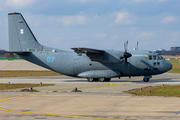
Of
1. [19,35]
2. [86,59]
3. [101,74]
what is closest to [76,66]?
[86,59]

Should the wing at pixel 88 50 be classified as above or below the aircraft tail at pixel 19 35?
below

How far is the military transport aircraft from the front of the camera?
114ft

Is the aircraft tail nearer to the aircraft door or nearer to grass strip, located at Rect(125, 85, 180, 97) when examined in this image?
the aircraft door

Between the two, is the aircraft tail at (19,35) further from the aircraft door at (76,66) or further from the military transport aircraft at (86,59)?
the aircraft door at (76,66)

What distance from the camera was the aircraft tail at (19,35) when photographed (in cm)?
3941

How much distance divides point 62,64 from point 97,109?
23398mm

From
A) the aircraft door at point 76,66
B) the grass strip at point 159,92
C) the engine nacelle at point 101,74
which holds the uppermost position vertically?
the aircraft door at point 76,66

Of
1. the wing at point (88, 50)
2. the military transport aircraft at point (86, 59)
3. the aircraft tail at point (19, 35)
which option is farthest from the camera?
the aircraft tail at point (19, 35)

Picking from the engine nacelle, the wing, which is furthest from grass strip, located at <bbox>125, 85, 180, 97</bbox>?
the engine nacelle

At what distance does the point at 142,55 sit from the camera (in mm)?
35656

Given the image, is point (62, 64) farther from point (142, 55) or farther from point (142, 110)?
point (142, 110)

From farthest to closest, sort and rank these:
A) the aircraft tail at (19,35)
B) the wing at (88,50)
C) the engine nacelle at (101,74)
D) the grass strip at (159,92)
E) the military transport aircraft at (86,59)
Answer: the aircraft tail at (19,35) → the engine nacelle at (101,74) → the military transport aircraft at (86,59) → the wing at (88,50) → the grass strip at (159,92)

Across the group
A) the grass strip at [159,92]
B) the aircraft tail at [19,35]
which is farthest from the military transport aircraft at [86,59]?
the grass strip at [159,92]

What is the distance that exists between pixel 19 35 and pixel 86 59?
39.9 ft
